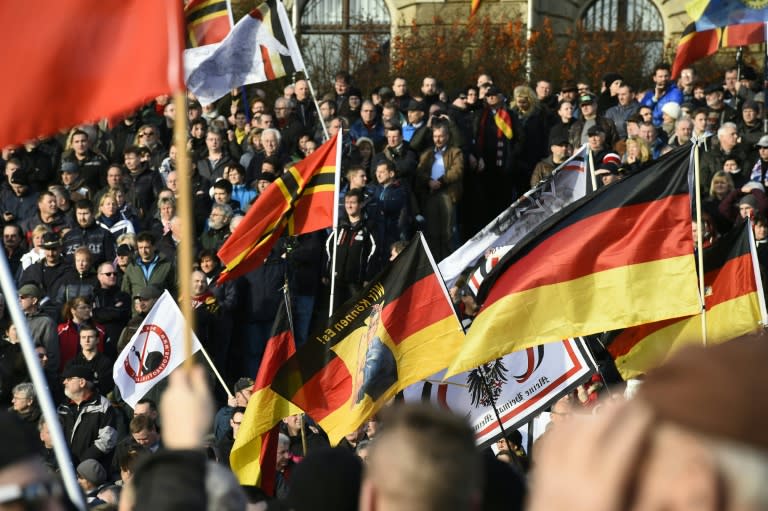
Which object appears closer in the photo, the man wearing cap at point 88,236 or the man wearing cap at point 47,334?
the man wearing cap at point 47,334

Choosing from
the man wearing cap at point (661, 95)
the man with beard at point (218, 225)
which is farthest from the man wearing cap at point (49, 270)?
the man wearing cap at point (661, 95)

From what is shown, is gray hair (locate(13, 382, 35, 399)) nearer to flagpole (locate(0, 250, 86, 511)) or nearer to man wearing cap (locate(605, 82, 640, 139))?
man wearing cap (locate(605, 82, 640, 139))

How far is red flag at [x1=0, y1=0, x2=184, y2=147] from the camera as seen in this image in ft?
16.0

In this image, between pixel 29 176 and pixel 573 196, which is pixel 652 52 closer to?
pixel 29 176

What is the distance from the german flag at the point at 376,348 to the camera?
865 centimetres

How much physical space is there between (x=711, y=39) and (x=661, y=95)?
2.61ft

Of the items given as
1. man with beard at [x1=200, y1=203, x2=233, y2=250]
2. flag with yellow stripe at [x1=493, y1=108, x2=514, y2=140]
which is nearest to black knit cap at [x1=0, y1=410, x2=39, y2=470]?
man with beard at [x1=200, y1=203, x2=233, y2=250]

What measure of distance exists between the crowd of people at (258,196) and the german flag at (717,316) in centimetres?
135

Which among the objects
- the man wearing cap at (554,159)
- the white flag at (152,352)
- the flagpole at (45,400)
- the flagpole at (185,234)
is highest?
the flagpole at (185,234)

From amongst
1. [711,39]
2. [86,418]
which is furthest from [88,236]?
[711,39]

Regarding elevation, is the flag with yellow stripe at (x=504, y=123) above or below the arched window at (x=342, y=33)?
above

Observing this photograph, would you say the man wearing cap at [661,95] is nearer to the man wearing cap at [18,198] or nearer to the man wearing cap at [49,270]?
the man wearing cap at [49,270]

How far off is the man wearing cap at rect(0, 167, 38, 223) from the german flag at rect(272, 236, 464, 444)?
7340 mm

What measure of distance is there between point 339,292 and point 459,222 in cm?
246
